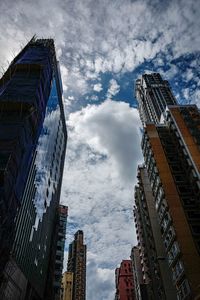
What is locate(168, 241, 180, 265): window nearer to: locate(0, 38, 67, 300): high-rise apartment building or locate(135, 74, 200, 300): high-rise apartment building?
locate(135, 74, 200, 300): high-rise apartment building

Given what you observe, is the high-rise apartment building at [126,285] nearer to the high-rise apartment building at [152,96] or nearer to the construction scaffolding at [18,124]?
the high-rise apartment building at [152,96]

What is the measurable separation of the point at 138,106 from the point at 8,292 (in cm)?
10977

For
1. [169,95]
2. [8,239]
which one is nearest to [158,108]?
[169,95]

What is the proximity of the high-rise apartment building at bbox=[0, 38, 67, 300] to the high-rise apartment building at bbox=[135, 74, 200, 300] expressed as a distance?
19.3 metres

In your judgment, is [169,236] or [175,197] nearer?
[169,236]

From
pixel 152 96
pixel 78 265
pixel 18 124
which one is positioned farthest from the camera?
pixel 78 265

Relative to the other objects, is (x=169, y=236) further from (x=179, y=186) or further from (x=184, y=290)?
(x=179, y=186)

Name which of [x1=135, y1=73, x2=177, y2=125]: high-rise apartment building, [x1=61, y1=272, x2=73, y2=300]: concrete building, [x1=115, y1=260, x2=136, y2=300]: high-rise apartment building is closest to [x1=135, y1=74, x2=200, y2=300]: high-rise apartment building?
[x1=135, y1=73, x2=177, y2=125]: high-rise apartment building

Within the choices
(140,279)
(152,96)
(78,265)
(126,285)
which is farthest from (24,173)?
(78,265)

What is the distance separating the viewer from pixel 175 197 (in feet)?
126

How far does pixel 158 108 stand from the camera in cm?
10150

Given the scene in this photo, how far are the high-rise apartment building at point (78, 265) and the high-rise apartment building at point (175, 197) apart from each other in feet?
210

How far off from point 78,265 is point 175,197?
89.5 meters

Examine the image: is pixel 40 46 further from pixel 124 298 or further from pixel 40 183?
pixel 124 298
